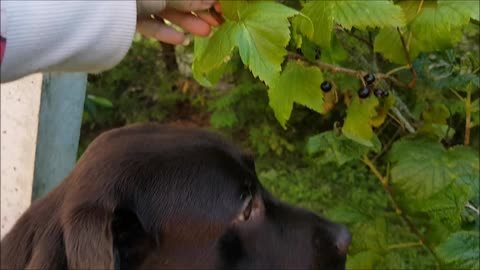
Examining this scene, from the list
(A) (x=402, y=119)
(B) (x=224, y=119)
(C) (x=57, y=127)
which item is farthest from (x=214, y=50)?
(B) (x=224, y=119)

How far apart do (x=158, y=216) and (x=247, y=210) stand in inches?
9.8

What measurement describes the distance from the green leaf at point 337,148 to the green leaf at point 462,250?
410mm

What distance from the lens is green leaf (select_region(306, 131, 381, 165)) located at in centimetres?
274

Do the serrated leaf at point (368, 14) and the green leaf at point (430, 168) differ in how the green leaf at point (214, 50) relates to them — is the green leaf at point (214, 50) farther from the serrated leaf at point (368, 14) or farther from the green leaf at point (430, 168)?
the green leaf at point (430, 168)

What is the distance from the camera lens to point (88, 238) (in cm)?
195

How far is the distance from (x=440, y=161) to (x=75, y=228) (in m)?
1.32

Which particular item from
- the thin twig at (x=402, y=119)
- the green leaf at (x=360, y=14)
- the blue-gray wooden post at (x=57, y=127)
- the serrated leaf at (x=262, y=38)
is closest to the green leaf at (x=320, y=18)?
the green leaf at (x=360, y=14)

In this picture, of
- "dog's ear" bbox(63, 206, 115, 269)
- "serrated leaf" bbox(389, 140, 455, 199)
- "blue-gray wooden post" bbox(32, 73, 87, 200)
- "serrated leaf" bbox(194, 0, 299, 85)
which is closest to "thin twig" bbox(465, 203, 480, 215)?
"serrated leaf" bbox(389, 140, 455, 199)

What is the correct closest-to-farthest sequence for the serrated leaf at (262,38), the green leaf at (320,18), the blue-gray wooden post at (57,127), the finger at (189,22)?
the serrated leaf at (262,38), the green leaf at (320,18), the finger at (189,22), the blue-gray wooden post at (57,127)

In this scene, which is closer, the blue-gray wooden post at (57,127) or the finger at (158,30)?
the finger at (158,30)

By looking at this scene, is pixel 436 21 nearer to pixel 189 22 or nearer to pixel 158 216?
pixel 189 22

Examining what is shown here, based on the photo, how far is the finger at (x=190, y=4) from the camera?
2188mm

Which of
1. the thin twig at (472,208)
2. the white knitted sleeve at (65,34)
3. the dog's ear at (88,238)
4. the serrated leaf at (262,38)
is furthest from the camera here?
the thin twig at (472,208)

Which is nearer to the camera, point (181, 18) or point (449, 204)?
point (181, 18)
